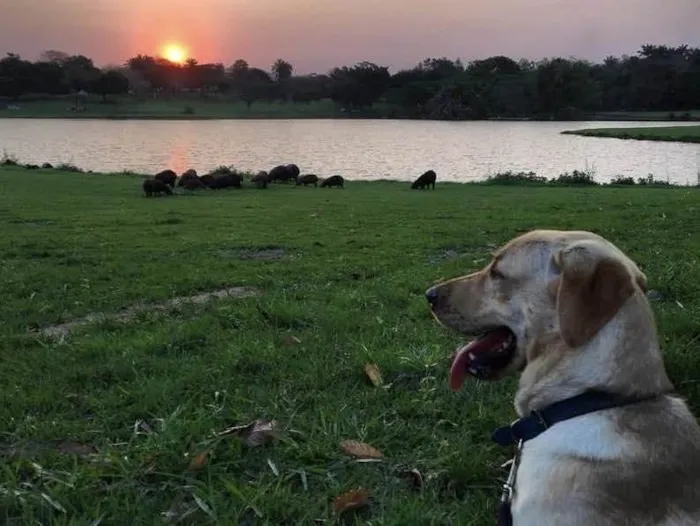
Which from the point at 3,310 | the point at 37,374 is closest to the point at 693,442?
the point at 37,374

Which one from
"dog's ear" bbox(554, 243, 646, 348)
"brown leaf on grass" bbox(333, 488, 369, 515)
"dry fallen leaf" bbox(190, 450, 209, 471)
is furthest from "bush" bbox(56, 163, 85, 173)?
"dog's ear" bbox(554, 243, 646, 348)

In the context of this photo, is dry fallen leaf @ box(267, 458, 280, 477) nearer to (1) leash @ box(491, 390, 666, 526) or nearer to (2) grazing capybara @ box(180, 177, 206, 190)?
(1) leash @ box(491, 390, 666, 526)

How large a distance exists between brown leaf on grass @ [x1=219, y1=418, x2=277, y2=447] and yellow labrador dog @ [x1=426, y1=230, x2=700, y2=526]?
150 cm

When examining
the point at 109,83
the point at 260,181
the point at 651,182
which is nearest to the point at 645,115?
the point at 109,83

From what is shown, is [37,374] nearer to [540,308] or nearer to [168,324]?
[168,324]

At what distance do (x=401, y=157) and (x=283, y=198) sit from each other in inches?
1225

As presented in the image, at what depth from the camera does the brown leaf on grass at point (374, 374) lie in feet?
16.6

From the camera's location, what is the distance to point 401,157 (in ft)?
187

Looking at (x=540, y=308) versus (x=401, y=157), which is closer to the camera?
(x=540, y=308)

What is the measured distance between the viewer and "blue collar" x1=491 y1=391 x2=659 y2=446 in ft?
9.61

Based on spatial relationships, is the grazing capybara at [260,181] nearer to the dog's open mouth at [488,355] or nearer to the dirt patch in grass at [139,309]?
the dirt patch in grass at [139,309]

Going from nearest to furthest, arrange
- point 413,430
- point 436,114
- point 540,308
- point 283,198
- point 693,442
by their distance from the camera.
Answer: point 693,442, point 540,308, point 413,430, point 283,198, point 436,114

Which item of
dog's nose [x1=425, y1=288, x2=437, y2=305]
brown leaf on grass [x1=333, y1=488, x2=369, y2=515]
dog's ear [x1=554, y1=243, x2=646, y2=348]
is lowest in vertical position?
brown leaf on grass [x1=333, y1=488, x2=369, y2=515]

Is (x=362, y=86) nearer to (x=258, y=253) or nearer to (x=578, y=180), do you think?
(x=578, y=180)
